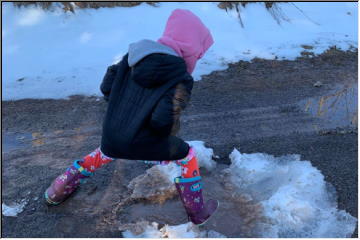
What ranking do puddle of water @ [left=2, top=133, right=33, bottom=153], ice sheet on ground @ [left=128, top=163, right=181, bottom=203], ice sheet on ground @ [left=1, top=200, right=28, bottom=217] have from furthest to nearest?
puddle of water @ [left=2, top=133, right=33, bottom=153], ice sheet on ground @ [left=128, top=163, right=181, bottom=203], ice sheet on ground @ [left=1, top=200, right=28, bottom=217]

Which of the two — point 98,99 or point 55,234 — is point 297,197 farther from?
point 98,99

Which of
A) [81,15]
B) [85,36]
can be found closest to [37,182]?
[85,36]

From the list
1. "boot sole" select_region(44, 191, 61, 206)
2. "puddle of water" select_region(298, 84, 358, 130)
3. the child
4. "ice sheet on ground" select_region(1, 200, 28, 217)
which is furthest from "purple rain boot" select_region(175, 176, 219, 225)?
"puddle of water" select_region(298, 84, 358, 130)

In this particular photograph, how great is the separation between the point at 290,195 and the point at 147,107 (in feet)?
4.70

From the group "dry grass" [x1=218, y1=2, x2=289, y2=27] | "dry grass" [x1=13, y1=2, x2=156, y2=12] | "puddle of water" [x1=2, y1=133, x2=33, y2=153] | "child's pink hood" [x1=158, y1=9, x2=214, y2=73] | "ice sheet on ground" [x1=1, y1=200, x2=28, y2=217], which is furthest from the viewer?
"dry grass" [x1=218, y1=2, x2=289, y2=27]

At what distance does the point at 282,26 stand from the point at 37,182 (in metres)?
6.15

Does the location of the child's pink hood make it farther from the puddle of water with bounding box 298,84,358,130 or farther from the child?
the puddle of water with bounding box 298,84,358,130

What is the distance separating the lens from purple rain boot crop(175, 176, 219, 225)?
294 cm

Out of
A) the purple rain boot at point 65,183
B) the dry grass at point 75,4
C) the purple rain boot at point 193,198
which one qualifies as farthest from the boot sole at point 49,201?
the dry grass at point 75,4

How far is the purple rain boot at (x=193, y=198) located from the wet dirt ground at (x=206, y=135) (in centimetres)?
21

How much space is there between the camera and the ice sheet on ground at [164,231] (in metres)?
2.92

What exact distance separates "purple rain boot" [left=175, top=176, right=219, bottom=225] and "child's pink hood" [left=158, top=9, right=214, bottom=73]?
819 millimetres

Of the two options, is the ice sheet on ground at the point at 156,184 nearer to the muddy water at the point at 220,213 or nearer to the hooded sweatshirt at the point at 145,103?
the muddy water at the point at 220,213

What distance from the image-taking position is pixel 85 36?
23.4 ft
